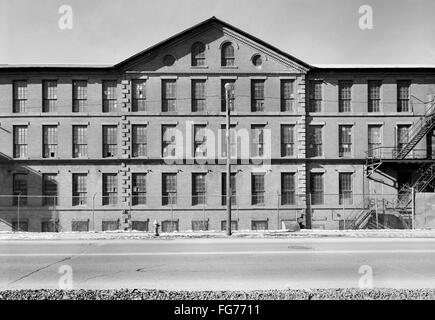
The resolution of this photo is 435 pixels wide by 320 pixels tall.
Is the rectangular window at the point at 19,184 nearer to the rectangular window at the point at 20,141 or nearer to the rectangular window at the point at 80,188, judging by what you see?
the rectangular window at the point at 20,141

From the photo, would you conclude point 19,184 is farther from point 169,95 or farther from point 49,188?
point 169,95

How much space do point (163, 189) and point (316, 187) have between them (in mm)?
11162

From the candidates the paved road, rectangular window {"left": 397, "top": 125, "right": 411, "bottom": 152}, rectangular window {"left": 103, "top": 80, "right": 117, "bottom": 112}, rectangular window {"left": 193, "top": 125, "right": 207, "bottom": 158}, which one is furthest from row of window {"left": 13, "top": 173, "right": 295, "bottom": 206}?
rectangular window {"left": 397, "top": 125, "right": 411, "bottom": 152}

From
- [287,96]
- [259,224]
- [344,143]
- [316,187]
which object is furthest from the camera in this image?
[344,143]

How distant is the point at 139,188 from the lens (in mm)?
22406

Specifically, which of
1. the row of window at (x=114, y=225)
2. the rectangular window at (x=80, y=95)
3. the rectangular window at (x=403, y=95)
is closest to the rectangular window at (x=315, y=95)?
the rectangular window at (x=403, y=95)

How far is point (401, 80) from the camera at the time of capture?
23516mm

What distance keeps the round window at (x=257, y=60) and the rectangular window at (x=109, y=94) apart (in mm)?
10348

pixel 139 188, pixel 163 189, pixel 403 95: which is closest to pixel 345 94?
pixel 403 95

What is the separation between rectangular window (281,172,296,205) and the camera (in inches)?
894

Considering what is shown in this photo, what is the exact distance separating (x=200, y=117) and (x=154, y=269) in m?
14.9

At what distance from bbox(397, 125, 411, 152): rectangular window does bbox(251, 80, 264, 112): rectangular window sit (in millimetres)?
10401
